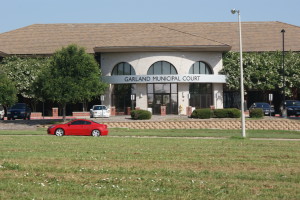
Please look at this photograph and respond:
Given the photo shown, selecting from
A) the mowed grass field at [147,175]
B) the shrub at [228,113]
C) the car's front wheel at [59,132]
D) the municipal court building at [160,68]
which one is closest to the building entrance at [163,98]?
the municipal court building at [160,68]

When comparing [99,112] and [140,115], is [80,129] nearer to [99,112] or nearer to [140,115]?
[140,115]

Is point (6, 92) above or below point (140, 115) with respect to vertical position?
above

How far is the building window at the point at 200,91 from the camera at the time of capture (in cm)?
6009

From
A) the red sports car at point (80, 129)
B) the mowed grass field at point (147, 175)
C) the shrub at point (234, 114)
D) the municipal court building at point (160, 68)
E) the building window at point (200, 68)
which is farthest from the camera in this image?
the building window at point (200, 68)

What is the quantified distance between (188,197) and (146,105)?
166ft

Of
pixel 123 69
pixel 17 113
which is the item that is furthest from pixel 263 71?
pixel 17 113

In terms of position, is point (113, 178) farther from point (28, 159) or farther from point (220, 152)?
point (220, 152)

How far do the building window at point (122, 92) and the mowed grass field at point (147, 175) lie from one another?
43.1 metres

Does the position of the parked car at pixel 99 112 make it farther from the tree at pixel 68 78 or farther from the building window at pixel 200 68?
the building window at pixel 200 68

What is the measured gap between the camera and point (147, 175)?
38.4 ft

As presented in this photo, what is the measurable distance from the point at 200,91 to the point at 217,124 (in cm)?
1532

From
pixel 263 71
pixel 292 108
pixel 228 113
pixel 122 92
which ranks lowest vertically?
pixel 228 113

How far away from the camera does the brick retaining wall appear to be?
4478 centimetres

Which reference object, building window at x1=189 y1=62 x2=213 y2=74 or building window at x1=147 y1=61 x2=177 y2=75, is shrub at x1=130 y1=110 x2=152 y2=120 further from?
building window at x1=189 y1=62 x2=213 y2=74
